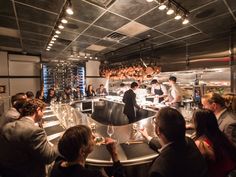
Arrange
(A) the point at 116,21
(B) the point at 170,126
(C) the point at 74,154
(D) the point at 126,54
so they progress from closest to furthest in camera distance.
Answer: (C) the point at 74,154, (B) the point at 170,126, (A) the point at 116,21, (D) the point at 126,54

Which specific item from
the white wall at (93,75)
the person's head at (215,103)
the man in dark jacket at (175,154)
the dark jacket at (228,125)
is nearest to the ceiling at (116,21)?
the person's head at (215,103)

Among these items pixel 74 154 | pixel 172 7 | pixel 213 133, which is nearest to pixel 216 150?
pixel 213 133

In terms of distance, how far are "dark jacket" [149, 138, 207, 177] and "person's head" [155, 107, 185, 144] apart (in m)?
0.05

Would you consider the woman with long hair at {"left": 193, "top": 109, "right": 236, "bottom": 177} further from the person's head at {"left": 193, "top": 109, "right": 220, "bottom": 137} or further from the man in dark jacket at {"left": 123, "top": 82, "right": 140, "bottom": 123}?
the man in dark jacket at {"left": 123, "top": 82, "right": 140, "bottom": 123}

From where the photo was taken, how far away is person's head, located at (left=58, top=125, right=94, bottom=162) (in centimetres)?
109

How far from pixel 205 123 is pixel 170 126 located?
569mm

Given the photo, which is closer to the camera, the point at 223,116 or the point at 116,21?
the point at 223,116

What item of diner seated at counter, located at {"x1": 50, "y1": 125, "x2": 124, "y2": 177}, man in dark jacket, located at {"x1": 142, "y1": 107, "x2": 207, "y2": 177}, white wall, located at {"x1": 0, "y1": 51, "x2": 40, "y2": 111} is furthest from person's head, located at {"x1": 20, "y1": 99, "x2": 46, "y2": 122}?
white wall, located at {"x1": 0, "y1": 51, "x2": 40, "y2": 111}

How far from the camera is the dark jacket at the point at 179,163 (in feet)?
3.21

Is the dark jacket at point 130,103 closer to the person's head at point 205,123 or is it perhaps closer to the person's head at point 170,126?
the person's head at point 205,123

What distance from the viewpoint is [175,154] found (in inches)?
42.3

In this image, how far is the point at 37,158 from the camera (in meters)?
1.61

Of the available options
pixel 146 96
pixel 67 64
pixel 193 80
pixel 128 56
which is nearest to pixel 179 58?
pixel 193 80

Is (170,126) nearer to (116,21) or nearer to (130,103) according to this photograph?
(116,21)
